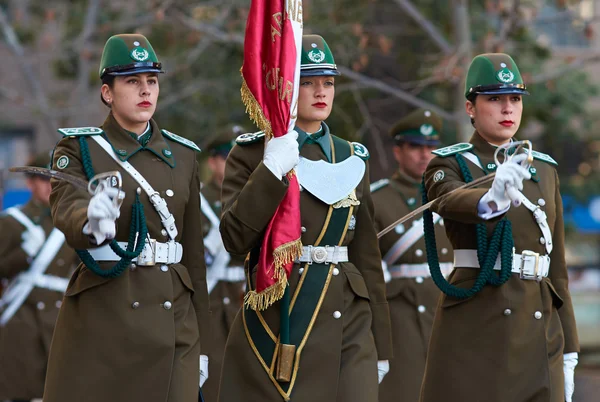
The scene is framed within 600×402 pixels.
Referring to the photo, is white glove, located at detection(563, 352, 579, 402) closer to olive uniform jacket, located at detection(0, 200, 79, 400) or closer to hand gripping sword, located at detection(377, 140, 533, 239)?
hand gripping sword, located at detection(377, 140, 533, 239)

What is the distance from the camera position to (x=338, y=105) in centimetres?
1656

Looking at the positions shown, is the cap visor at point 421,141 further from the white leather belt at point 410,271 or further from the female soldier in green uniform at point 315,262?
the female soldier in green uniform at point 315,262

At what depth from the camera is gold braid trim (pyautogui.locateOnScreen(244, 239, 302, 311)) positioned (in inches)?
268

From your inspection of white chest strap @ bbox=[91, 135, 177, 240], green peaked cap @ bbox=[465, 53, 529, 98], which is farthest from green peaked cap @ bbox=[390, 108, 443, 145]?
white chest strap @ bbox=[91, 135, 177, 240]

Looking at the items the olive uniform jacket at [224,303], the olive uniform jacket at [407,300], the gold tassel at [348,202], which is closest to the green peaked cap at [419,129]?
the olive uniform jacket at [407,300]

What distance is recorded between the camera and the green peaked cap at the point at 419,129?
10.7m

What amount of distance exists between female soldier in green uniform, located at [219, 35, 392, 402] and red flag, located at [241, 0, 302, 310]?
0.10m

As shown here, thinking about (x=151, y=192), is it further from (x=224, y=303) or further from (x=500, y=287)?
(x=224, y=303)

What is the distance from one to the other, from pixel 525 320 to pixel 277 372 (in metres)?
1.42

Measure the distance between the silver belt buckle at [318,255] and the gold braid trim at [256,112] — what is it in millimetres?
644

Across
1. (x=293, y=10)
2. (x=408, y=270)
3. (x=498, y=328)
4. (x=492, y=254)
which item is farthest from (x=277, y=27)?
(x=408, y=270)

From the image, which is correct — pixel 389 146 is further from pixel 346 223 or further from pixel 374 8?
pixel 346 223

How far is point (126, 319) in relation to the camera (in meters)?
6.70

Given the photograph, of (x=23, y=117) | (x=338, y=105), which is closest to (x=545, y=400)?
(x=338, y=105)
